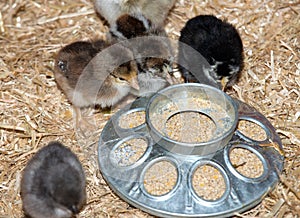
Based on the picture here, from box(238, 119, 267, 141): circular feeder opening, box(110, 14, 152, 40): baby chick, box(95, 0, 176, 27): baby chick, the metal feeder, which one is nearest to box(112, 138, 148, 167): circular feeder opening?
the metal feeder

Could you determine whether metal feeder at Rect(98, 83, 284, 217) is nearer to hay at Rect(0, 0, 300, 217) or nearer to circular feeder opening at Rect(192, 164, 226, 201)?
circular feeder opening at Rect(192, 164, 226, 201)

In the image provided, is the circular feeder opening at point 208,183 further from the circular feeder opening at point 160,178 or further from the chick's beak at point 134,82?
the chick's beak at point 134,82

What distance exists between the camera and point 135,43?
3662mm

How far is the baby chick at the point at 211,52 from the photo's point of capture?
11.7ft

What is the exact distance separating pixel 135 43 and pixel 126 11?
52 cm

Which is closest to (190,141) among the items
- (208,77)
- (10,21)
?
(208,77)

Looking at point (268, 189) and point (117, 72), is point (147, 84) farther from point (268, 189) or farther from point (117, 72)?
point (268, 189)

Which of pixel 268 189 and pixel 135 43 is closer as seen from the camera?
pixel 268 189

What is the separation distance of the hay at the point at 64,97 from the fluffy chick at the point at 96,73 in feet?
0.66

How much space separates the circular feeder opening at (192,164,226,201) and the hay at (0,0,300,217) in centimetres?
23

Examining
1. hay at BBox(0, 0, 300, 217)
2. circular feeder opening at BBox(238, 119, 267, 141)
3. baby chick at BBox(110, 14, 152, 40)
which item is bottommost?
hay at BBox(0, 0, 300, 217)

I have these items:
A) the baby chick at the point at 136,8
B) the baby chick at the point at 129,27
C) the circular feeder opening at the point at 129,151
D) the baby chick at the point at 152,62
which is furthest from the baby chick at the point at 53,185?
the baby chick at the point at 136,8

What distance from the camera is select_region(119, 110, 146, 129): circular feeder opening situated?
3486 millimetres

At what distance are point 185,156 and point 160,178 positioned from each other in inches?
8.1
